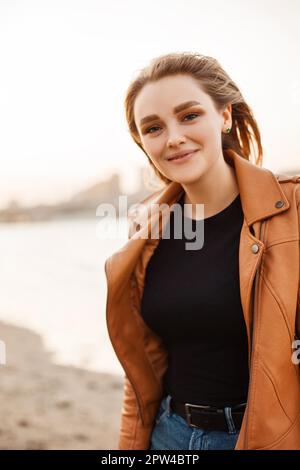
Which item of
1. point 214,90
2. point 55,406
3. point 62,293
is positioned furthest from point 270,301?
point 62,293

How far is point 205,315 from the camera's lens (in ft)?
5.73

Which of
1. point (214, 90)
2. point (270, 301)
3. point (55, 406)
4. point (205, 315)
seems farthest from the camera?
point (55, 406)

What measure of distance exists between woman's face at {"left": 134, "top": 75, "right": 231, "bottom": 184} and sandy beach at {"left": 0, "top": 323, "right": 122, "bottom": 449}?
2.61 meters

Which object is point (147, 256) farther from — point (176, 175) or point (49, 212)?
point (49, 212)

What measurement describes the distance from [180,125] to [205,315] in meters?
0.75

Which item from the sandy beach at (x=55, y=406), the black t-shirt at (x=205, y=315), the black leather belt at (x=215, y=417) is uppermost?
the black t-shirt at (x=205, y=315)

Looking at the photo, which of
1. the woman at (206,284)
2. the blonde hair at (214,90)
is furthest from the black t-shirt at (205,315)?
the blonde hair at (214,90)

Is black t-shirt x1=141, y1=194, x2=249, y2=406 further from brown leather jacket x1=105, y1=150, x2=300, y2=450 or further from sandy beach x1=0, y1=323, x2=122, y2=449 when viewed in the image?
sandy beach x1=0, y1=323, x2=122, y2=449

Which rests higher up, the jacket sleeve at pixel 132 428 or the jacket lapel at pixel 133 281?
the jacket lapel at pixel 133 281

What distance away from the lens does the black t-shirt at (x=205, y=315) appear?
1730 millimetres

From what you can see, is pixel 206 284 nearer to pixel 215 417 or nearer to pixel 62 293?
pixel 215 417

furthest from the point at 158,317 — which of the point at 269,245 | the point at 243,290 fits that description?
the point at 269,245

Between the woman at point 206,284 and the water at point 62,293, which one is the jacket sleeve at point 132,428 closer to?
the woman at point 206,284

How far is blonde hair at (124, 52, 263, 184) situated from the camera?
186cm
